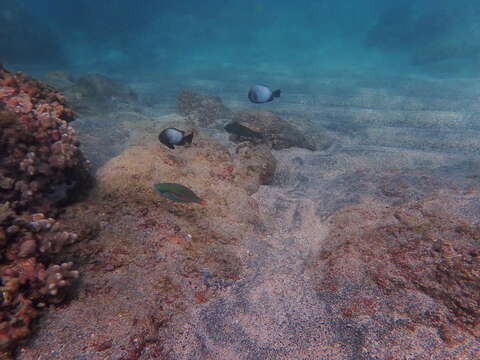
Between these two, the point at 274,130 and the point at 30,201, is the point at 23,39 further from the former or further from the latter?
the point at 30,201

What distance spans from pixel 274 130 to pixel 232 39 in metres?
47.7

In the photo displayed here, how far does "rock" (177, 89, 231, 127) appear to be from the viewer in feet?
34.5

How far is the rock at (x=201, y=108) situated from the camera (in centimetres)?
1050

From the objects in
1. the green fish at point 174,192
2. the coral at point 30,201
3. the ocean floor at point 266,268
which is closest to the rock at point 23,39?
the coral at point 30,201

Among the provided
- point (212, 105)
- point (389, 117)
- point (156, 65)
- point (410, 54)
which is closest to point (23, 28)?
point (156, 65)

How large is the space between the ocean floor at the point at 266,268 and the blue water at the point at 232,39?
16.1 metres

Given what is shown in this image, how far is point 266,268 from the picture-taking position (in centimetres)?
299

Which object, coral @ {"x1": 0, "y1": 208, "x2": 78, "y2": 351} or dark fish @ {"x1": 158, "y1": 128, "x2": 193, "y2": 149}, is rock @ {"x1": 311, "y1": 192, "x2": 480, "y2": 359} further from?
dark fish @ {"x1": 158, "y1": 128, "x2": 193, "y2": 149}

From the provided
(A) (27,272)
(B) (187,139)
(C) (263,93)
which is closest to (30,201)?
(A) (27,272)

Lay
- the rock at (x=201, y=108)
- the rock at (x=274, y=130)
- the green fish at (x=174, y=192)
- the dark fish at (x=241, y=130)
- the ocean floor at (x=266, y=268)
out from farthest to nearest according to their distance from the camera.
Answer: the rock at (x=201, y=108) < the rock at (x=274, y=130) < the dark fish at (x=241, y=130) < the green fish at (x=174, y=192) < the ocean floor at (x=266, y=268)

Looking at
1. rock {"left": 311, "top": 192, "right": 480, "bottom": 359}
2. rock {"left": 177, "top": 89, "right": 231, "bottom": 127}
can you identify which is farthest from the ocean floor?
rock {"left": 177, "top": 89, "right": 231, "bottom": 127}

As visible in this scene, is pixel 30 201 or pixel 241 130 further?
pixel 241 130

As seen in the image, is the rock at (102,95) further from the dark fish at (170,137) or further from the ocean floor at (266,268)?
the dark fish at (170,137)

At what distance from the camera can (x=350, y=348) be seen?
2.03 meters
